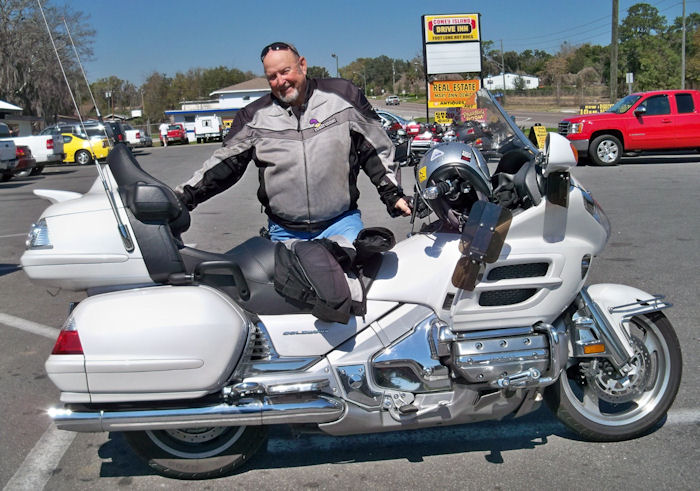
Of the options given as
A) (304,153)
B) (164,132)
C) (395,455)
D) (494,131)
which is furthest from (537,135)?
(164,132)

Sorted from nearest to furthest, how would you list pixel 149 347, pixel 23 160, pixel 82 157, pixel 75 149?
pixel 149 347 < pixel 23 160 < pixel 75 149 < pixel 82 157

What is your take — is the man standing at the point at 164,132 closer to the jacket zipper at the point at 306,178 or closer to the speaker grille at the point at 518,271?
the jacket zipper at the point at 306,178

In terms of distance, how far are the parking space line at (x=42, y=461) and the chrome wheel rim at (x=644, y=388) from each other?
2.71m

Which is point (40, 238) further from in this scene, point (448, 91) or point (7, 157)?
point (448, 91)

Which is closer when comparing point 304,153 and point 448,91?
point 304,153

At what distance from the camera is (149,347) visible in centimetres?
285

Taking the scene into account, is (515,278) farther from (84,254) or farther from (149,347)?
(84,254)

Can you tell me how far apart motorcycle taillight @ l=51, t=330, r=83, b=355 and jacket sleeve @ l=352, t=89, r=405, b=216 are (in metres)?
1.71

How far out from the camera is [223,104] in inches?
3393

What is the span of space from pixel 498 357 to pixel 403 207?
94 centimetres

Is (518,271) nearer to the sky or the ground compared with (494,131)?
nearer to the ground

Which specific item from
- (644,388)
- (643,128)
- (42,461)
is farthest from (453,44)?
(42,461)

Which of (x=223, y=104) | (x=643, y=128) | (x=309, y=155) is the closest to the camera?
(x=309, y=155)

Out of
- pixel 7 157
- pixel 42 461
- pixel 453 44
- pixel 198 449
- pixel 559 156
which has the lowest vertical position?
pixel 42 461
